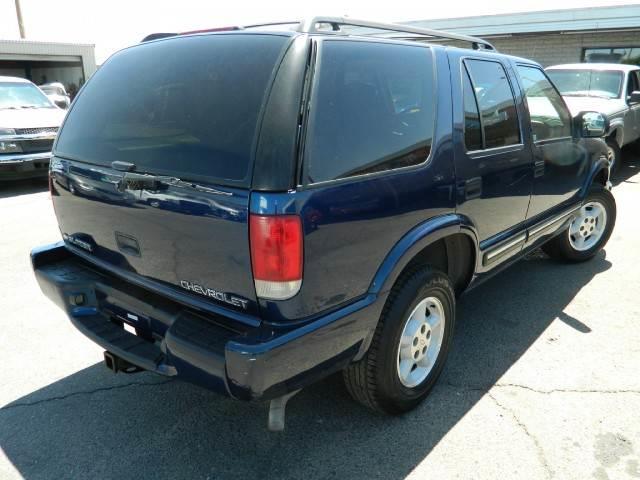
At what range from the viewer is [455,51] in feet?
9.72

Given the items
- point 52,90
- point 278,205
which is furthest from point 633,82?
point 52,90

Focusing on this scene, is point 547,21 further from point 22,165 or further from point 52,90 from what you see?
point 52,90

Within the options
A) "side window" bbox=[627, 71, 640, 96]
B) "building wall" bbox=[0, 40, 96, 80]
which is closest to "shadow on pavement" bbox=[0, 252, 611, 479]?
"side window" bbox=[627, 71, 640, 96]

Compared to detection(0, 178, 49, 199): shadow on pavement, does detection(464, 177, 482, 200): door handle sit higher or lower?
higher

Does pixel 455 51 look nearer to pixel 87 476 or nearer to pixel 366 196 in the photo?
pixel 366 196

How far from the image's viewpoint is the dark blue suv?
6.61ft

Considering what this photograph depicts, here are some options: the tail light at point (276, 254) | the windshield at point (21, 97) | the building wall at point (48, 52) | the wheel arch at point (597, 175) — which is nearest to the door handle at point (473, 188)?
the tail light at point (276, 254)

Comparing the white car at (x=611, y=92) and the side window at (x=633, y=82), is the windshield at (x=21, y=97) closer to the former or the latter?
the white car at (x=611, y=92)

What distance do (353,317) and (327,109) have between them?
871 mm

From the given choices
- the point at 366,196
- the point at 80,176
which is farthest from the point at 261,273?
the point at 80,176

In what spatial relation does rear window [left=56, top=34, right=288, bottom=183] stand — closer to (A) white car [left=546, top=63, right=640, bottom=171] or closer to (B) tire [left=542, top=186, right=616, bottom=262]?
(B) tire [left=542, top=186, right=616, bottom=262]

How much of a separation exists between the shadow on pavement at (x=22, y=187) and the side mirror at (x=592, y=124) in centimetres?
791

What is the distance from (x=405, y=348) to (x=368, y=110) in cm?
121

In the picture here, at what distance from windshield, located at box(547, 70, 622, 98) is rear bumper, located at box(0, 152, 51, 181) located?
8.49 metres
